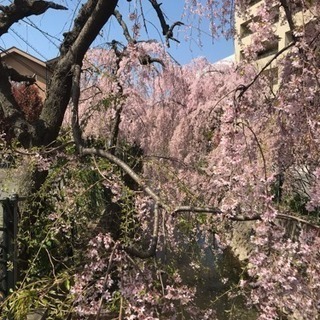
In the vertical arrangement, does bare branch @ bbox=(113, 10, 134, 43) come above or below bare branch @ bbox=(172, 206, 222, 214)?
above

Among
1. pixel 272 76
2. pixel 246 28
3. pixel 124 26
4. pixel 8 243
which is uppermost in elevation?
pixel 124 26

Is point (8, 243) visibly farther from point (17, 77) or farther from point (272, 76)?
point (272, 76)

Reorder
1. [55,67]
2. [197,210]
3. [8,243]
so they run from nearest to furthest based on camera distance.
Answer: [197,210] → [8,243] → [55,67]

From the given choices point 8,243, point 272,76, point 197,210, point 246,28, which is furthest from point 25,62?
point 197,210

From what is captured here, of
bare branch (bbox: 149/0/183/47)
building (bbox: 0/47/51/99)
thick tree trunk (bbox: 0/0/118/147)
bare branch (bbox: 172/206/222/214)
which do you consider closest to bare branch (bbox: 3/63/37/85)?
building (bbox: 0/47/51/99)

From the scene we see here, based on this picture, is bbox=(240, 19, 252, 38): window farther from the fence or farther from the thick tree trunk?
the fence

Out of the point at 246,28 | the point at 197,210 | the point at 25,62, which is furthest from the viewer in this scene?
the point at 25,62

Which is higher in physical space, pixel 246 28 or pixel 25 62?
pixel 25 62

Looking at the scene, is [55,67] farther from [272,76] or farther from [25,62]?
[25,62]

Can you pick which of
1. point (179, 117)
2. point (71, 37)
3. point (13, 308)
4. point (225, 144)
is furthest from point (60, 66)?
point (179, 117)

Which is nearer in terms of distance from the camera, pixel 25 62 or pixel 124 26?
pixel 124 26

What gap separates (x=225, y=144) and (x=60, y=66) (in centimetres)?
142

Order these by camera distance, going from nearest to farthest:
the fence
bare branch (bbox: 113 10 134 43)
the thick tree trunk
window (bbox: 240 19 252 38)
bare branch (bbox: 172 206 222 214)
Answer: bare branch (bbox: 172 206 222 214) → the fence → the thick tree trunk → window (bbox: 240 19 252 38) → bare branch (bbox: 113 10 134 43)

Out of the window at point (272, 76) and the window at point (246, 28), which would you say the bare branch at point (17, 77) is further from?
the window at point (272, 76)
